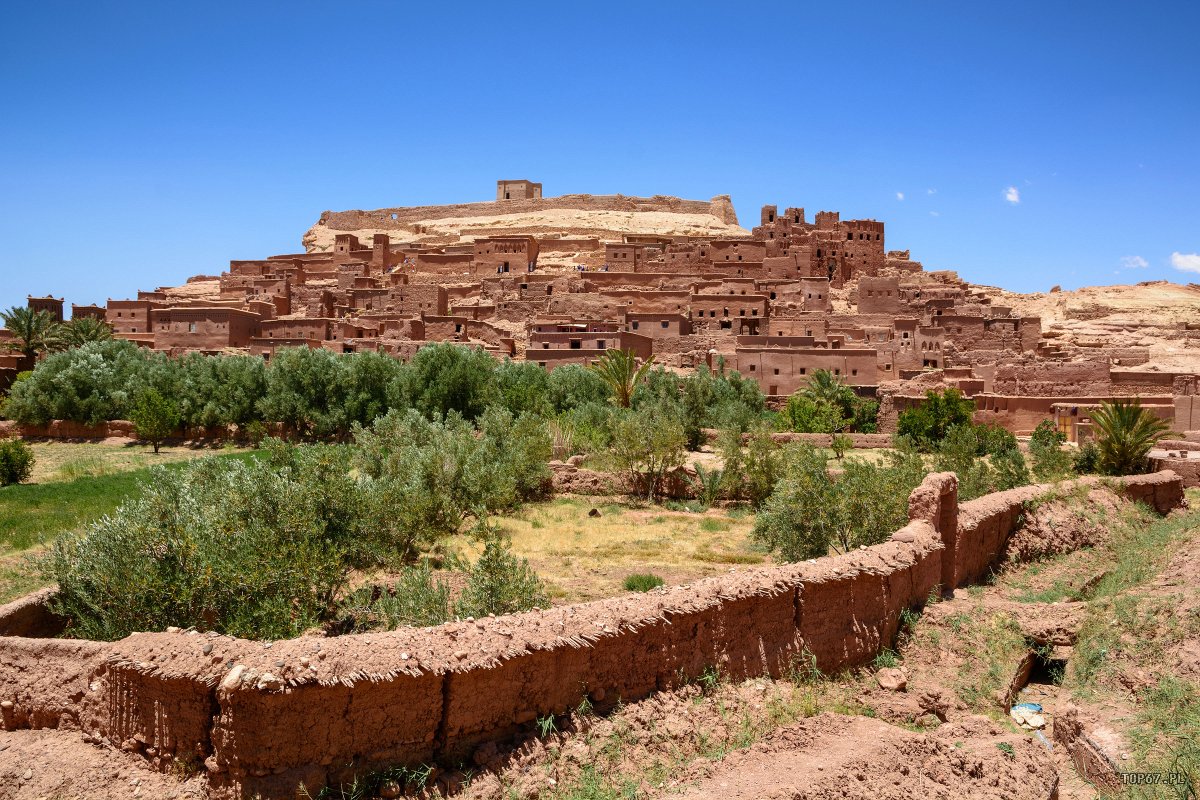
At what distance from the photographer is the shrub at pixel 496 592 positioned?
22.7 feet

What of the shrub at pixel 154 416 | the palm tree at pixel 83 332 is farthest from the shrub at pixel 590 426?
the palm tree at pixel 83 332

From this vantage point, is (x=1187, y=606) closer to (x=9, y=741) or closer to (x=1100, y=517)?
(x=1100, y=517)

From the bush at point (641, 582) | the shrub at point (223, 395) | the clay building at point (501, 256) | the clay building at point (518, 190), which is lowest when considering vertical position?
A: the bush at point (641, 582)

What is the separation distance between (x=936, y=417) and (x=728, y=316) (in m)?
14.2

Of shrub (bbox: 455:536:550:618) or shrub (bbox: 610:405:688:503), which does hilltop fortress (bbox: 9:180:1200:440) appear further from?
shrub (bbox: 455:536:550:618)

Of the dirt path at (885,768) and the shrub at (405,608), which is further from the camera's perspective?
the shrub at (405,608)

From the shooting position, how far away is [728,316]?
35.7 meters

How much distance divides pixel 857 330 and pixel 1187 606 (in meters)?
28.1

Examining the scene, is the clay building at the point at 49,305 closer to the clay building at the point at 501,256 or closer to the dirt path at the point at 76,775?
the clay building at the point at 501,256

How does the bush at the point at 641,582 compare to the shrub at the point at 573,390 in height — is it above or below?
below

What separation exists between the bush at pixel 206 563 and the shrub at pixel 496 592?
141cm

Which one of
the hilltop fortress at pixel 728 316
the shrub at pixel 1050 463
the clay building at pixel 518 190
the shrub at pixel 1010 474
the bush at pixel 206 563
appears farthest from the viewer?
the clay building at pixel 518 190

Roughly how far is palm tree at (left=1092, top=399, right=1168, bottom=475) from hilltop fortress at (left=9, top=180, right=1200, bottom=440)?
7.01 meters

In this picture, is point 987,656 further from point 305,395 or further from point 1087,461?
point 305,395
